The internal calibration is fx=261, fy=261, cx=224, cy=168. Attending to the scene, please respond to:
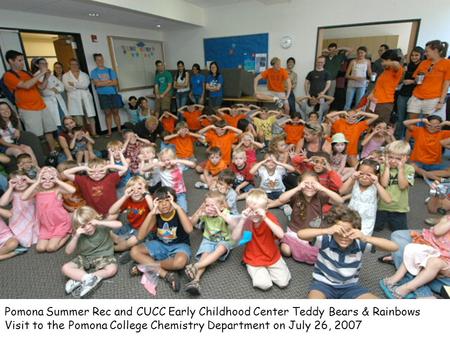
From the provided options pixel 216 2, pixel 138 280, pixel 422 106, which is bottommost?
pixel 138 280

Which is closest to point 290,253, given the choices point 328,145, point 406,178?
point 406,178

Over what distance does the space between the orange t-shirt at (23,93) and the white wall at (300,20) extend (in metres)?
4.38

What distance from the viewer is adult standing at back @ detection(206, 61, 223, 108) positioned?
590 centimetres

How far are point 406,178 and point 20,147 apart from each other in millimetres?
4473

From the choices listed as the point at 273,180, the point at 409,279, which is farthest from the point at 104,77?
the point at 409,279

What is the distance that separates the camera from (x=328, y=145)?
10.8 ft

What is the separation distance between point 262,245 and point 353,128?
254 centimetres

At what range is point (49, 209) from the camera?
2305 millimetres

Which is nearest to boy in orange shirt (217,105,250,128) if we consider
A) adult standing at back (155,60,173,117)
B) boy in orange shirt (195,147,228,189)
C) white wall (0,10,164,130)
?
boy in orange shirt (195,147,228,189)

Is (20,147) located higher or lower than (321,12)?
lower

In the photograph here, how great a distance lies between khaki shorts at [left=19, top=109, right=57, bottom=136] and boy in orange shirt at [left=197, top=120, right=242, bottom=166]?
261 centimetres

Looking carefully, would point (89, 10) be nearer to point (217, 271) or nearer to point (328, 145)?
point (328, 145)

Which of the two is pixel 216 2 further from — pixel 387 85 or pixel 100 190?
pixel 100 190

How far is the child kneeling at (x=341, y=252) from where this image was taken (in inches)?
58.1
